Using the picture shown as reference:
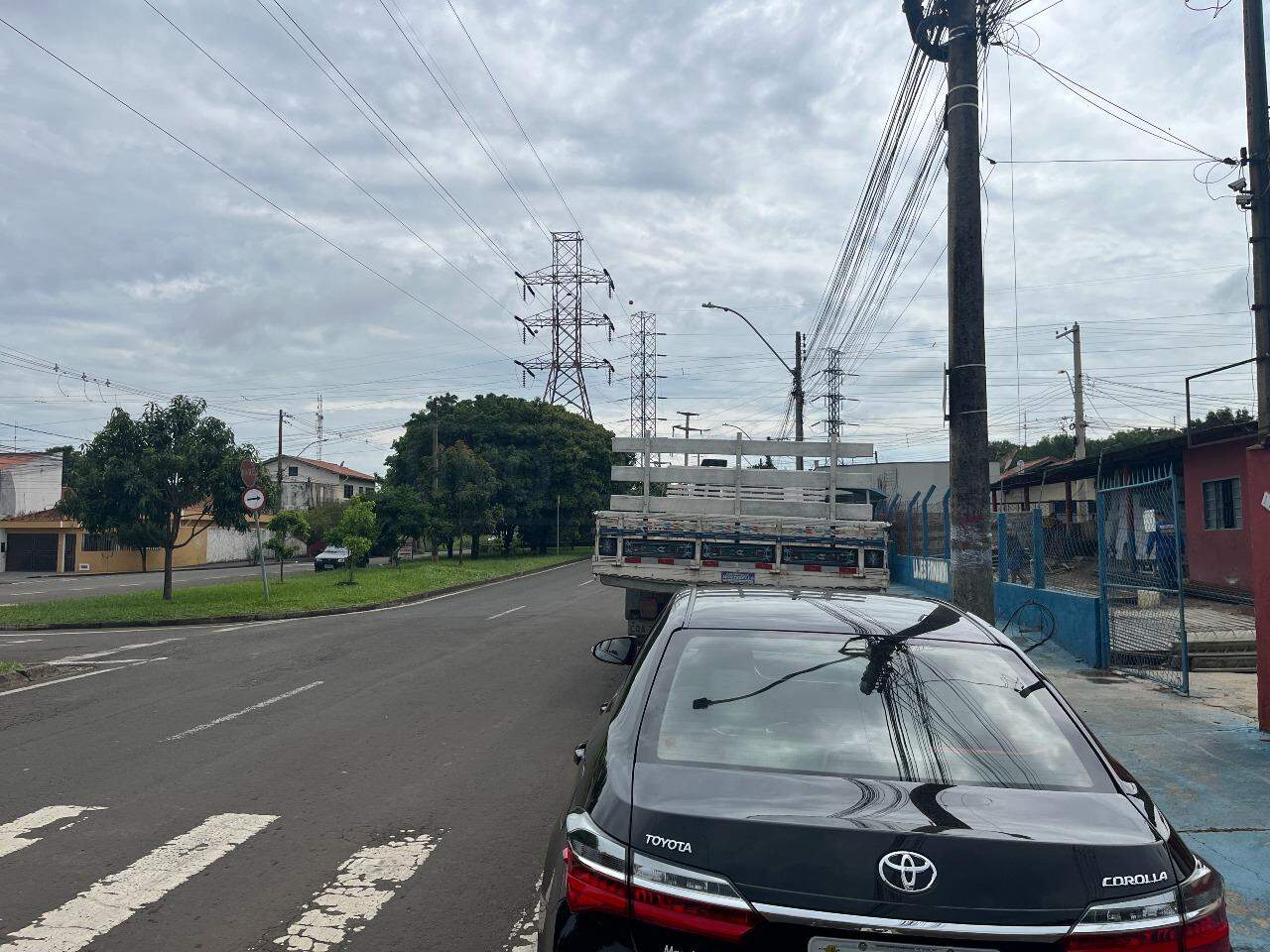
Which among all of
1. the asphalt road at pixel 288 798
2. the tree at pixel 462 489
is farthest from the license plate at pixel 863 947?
the tree at pixel 462 489

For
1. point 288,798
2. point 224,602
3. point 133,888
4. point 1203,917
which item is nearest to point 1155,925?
point 1203,917

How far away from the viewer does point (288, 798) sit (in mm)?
6145

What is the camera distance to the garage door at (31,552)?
173 feet

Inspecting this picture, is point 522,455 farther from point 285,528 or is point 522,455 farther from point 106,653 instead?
point 106,653

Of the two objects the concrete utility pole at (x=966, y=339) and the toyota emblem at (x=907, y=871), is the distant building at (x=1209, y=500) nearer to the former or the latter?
the concrete utility pole at (x=966, y=339)

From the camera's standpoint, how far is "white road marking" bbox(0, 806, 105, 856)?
5250 mm

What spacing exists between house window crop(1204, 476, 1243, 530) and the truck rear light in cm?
1998

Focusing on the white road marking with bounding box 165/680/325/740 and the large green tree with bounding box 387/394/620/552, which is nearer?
the white road marking with bounding box 165/680/325/740

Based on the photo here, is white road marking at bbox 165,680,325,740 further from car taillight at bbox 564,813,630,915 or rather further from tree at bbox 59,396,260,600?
tree at bbox 59,396,260,600

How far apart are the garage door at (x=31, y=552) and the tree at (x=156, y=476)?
3596 centimetres

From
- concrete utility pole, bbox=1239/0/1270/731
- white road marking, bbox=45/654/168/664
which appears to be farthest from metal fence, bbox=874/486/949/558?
white road marking, bbox=45/654/168/664

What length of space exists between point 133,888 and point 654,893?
3.59 meters

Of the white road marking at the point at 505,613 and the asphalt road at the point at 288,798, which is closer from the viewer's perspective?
the asphalt road at the point at 288,798

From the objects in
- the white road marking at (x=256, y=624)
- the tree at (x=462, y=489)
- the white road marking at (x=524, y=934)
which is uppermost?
the tree at (x=462, y=489)
